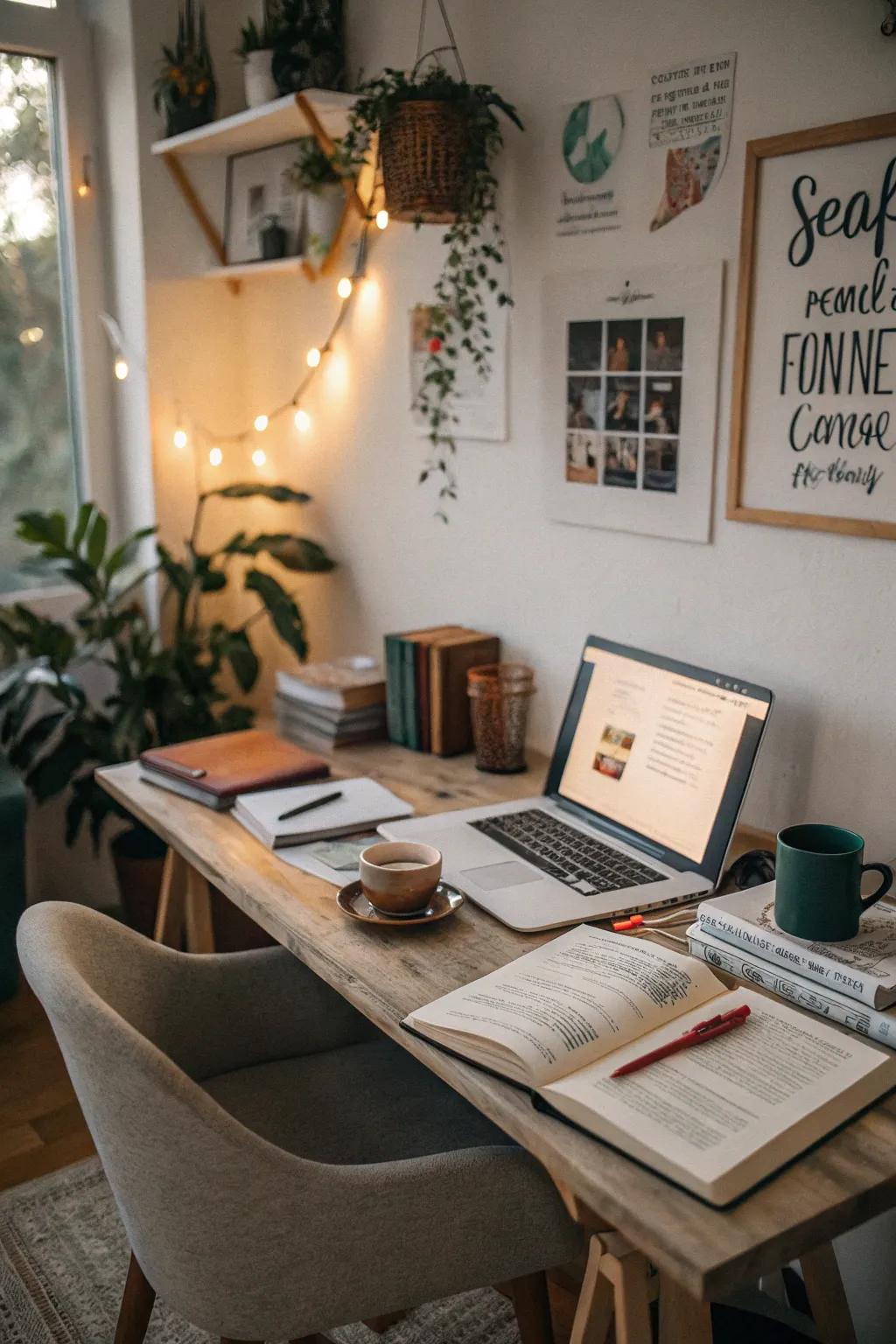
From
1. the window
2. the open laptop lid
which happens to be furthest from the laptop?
the window

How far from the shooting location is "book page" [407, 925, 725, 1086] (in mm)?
1177

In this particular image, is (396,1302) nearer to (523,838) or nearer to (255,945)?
(523,838)

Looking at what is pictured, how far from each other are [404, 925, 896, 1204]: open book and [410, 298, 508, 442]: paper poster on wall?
114cm

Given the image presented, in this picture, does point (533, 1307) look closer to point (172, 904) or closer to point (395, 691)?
point (172, 904)

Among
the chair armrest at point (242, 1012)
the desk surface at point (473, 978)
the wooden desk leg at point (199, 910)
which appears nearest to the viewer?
the desk surface at point (473, 978)

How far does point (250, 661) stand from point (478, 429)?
0.81m

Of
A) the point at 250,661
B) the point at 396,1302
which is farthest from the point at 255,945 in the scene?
the point at 396,1302

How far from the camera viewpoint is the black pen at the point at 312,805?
1.84 meters

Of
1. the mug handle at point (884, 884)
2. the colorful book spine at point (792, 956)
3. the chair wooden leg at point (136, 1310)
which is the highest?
the mug handle at point (884, 884)

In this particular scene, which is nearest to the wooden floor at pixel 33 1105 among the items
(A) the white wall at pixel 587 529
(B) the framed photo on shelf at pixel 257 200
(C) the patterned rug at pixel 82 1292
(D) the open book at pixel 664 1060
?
(C) the patterned rug at pixel 82 1292

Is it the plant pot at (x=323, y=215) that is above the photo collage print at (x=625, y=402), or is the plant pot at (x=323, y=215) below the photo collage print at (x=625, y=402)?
above

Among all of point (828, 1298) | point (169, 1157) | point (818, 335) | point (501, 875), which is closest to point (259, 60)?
point (818, 335)

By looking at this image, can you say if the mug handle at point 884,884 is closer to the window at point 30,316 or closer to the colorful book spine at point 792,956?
the colorful book spine at point 792,956

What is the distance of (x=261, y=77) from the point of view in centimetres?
239
